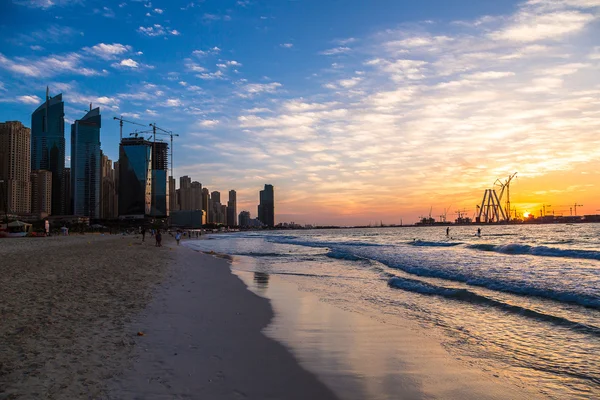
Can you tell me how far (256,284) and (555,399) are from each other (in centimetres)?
1195

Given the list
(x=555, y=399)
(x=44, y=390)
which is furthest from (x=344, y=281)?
(x=44, y=390)

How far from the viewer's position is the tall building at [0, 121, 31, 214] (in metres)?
167

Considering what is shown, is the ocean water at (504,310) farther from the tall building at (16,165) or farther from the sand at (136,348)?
the tall building at (16,165)

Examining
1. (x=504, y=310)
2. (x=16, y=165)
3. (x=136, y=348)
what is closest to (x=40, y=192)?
(x=16, y=165)

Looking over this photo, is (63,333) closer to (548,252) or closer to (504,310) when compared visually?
(504,310)

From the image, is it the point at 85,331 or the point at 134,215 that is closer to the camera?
the point at 85,331

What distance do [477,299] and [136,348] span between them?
1043cm

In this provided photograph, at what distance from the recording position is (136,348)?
626cm

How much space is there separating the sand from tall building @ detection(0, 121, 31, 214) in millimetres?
191709

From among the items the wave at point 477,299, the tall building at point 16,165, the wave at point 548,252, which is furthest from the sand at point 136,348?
the tall building at point 16,165

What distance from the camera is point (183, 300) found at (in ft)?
36.4

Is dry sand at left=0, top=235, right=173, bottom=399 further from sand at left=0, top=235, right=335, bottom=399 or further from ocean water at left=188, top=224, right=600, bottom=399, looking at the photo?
ocean water at left=188, top=224, right=600, bottom=399

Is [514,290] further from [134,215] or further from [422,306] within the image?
[134,215]

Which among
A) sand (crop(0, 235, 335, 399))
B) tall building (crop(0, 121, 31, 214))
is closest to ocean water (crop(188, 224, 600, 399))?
sand (crop(0, 235, 335, 399))
